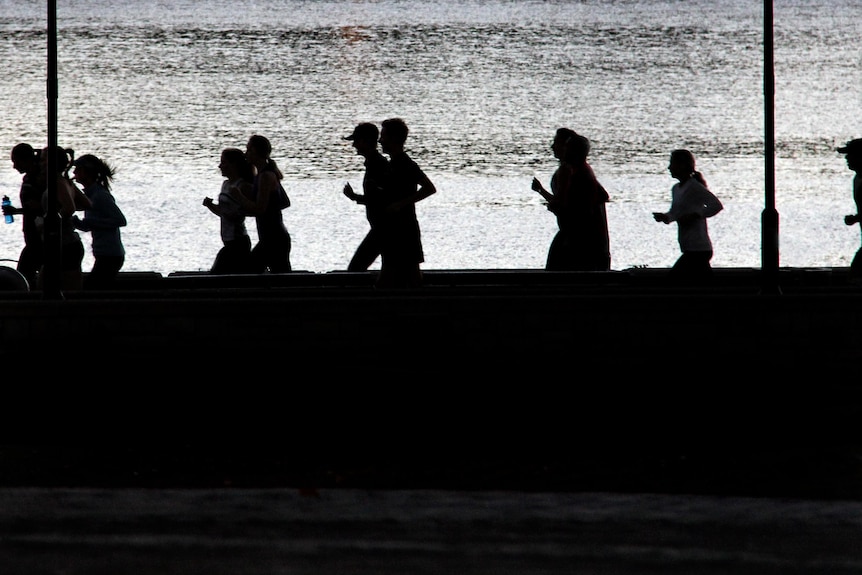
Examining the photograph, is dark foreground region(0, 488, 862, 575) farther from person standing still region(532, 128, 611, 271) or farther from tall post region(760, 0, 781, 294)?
person standing still region(532, 128, 611, 271)

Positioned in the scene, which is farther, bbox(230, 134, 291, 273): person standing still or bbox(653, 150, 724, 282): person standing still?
bbox(230, 134, 291, 273): person standing still

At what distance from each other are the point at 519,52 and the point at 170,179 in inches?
873

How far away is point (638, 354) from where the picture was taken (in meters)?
10.4

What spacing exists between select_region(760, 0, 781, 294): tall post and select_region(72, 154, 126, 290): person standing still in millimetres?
4548

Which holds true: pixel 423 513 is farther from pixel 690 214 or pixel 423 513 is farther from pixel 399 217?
pixel 690 214

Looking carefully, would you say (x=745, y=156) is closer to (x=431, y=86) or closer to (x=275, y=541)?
(x=431, y=86)

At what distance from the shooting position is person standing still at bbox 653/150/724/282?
11789 mm

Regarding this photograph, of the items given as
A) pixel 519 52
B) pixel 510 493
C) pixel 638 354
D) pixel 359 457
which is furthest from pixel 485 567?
pixel 519 52

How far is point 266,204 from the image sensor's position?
12.6 m

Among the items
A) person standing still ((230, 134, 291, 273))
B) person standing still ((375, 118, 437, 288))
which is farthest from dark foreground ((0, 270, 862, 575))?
person standing still ((230, 134, 291, 273))

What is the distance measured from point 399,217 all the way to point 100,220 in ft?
8.51

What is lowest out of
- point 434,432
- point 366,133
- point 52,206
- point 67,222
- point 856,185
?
point 434,432

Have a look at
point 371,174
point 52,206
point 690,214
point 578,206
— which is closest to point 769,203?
point 690,214

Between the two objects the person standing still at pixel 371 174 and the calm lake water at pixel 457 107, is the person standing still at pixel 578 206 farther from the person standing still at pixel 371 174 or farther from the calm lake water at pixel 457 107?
the calm lake water at pixel 457 107
